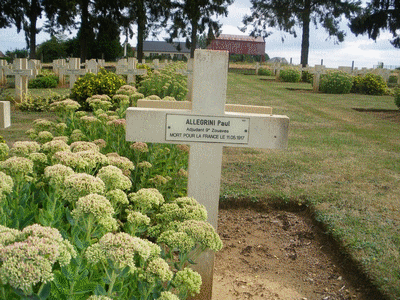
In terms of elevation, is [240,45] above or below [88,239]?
above

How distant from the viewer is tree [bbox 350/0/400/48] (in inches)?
1467

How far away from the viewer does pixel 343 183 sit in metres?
6.30

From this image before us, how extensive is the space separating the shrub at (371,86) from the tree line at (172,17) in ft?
42.5

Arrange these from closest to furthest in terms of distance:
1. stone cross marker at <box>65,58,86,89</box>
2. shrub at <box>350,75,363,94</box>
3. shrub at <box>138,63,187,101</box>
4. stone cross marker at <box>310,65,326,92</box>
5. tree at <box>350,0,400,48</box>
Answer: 1. shrub at <box>138,63,187,101</box>
2. stone cross marker at <box>65,58,86,89</box>
3. stone cross marker at <box>310,65,326,92</box>
4. shrub at <box>350,75,363,94</box>
5. tree at <box>350,0,400,48</box>

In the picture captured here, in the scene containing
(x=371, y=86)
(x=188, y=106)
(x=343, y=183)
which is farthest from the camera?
(x=371, y=86)

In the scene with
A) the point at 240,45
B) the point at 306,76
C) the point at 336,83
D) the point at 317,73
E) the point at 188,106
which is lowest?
the point at 188,106

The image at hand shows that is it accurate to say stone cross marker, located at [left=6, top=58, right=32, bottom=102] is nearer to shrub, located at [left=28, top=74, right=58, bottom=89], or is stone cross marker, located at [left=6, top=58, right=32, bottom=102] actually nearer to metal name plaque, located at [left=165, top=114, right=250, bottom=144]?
shrub, located at [left=28, top=74, right=58, bottom=89]

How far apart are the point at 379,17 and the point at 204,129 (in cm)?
3839

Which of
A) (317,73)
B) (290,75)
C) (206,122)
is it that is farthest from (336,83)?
(206,122)

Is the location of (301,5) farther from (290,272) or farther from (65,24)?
(290,272)

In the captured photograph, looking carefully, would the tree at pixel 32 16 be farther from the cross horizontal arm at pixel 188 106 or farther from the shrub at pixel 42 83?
the cross horizontal arm at pixel 188 106

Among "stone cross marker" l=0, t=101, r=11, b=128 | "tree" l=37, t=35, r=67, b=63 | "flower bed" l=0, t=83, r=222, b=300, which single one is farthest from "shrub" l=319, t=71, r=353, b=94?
"tree" l=37, t=35, r=67, b=63

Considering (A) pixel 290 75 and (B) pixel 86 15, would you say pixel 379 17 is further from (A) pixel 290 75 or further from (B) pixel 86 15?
(B) pixel 86 15

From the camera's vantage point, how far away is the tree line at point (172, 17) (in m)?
32.0
